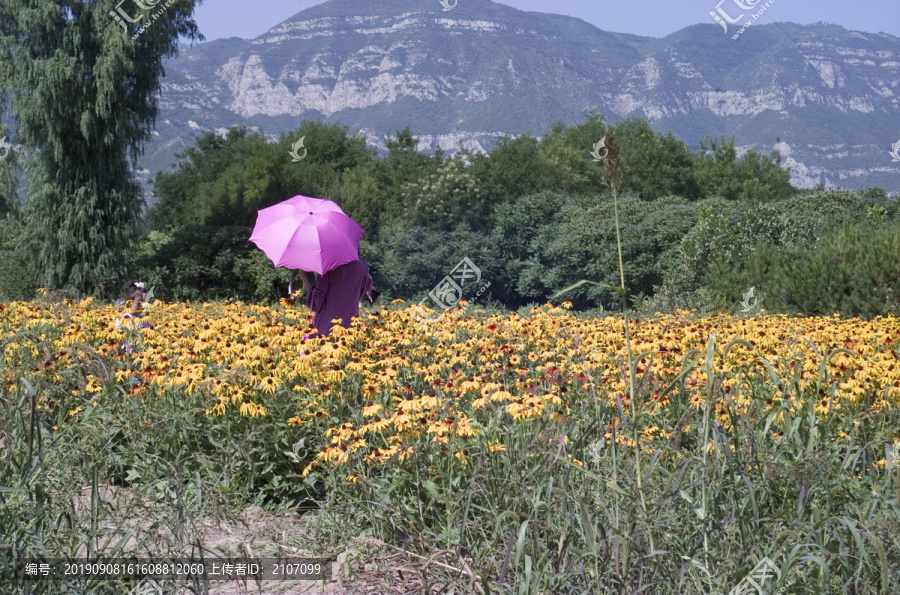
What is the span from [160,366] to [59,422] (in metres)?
0.66

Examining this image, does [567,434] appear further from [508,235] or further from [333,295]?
[508,235]

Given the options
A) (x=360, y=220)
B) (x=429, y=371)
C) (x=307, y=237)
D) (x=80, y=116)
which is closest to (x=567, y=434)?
(x=429, y=371)

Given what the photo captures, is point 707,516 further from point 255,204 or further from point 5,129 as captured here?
point 255,204

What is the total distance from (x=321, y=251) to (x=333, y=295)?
0.40 m

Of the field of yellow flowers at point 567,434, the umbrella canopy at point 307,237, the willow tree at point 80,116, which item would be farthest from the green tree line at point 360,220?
the field of yellow flowers at point 567,434

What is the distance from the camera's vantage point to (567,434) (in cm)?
380

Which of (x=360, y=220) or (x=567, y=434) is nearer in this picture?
(x=567, y=434)

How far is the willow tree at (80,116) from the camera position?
69.5 feet

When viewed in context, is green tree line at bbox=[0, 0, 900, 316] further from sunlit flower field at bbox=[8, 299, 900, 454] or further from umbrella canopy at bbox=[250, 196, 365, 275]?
sunlit flower field at bbox=[8, 299, 900, 454]

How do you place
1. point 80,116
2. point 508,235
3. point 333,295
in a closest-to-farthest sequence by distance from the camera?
point 333,295, point 80,116, point 508,235

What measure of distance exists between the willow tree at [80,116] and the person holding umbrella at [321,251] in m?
16.9

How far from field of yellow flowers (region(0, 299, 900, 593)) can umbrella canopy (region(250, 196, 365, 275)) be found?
496mm

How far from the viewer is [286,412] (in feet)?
14.7

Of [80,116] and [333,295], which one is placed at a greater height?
[80,116]
